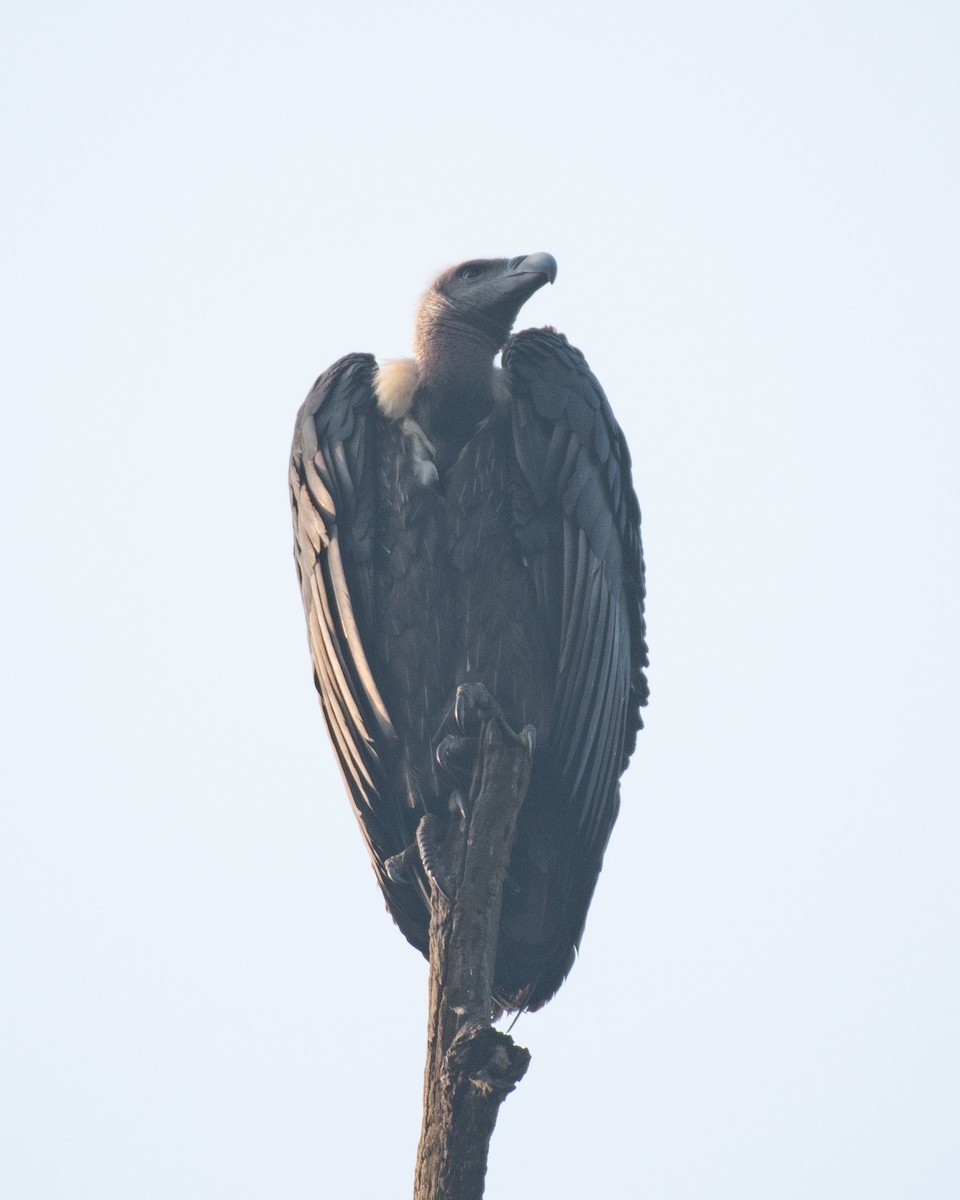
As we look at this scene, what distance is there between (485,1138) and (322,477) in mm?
3184

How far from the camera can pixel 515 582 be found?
7.16 metres

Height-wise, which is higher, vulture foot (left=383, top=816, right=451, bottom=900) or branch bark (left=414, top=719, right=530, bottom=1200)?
vulture foot (left=383, top=816, right=451, bottom=900)

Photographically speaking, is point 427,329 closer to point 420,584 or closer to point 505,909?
point 420,584

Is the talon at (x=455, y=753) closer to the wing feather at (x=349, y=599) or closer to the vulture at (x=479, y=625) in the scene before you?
the vulture at (x=479, y=625)

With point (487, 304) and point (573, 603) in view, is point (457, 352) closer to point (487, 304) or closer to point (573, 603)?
point (487, 304)

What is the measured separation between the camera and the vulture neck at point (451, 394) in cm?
738

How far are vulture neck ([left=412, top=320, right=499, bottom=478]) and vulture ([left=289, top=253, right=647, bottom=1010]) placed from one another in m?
0.02

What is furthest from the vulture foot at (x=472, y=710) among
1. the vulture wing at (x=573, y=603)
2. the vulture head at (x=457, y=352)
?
the vulture head at (x=457, y=352)

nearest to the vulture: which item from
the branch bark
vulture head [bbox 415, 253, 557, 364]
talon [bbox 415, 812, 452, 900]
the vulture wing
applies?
the vulture wing

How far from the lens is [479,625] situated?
7.10 meters

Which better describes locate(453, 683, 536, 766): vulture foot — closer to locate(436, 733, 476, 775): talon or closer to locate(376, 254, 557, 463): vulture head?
locate(436, 733, 476, 775): talon

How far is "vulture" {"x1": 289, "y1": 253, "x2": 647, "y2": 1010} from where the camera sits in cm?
704

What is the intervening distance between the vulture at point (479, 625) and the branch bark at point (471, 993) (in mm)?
500

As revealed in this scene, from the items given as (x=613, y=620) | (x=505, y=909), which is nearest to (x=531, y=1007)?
(x=505, y=909)
